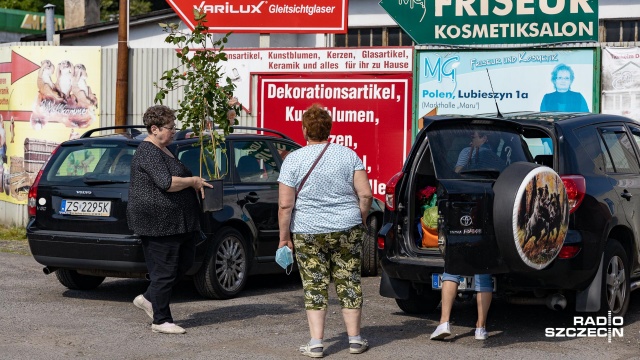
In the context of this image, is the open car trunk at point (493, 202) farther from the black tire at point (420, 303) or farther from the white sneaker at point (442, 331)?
the black tire at point (420, 303)

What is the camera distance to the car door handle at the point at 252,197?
10723 millimetres

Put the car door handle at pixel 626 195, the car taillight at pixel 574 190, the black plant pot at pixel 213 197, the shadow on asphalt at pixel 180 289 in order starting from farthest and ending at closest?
the shadow on asphalt at pixel 180 289, the black plant pot at pixel 213 197, the car door handle at pixel 626 195, the car taillight at pixel 574 190

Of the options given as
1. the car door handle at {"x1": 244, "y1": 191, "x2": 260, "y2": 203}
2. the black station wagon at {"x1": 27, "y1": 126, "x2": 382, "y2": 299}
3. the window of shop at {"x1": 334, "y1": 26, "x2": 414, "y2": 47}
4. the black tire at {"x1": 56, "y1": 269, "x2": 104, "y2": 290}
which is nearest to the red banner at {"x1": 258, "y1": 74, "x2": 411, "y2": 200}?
the black station wagon at {"x1": 27, "y1": 126, "x2": 382, "y2": 299}

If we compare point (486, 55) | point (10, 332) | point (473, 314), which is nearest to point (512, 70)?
point (486, 55)

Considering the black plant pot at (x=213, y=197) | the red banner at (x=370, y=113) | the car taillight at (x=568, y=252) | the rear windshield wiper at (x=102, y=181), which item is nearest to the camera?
the car taillight at (x=568, y=252)

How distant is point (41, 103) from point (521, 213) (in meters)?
10.9

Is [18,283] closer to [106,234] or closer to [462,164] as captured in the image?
[106,234]

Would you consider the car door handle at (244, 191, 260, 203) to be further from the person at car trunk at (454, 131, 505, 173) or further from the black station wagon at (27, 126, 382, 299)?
the person at car trunk at (454, 131, 505, 173)

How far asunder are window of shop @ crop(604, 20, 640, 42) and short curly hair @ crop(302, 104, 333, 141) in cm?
1395

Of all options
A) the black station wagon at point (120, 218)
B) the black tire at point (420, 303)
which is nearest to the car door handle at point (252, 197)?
the black station wagon at point (120, 218)

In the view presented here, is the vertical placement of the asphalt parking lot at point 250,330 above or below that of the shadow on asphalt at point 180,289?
below

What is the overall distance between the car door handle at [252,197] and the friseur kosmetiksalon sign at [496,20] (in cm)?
496

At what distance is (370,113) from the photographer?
14961 mm

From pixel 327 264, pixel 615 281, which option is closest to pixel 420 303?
pixel 615 281
